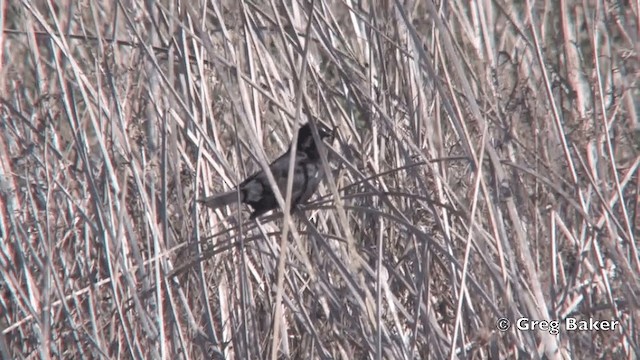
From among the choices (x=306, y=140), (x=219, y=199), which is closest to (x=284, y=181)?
(x=306, y=140)

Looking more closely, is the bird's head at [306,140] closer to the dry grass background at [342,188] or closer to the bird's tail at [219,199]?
the dry grass background at [342,188]

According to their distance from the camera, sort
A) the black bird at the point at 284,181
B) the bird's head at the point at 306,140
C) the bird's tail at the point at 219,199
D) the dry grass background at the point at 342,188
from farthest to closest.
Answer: the bird's head at the point at 306,140, the black bird at the point at 284,181, the bird's tail at the point at 219,199, the dry grass background at the point at 342,188

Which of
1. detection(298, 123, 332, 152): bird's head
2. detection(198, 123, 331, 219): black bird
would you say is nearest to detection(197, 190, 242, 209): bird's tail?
detection(198, 123, 331, 219): black bird

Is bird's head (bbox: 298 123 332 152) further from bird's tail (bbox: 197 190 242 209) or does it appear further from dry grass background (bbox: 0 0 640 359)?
bird's tail (bbox: 197 190 242 209)

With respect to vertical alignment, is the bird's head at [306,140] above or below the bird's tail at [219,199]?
above

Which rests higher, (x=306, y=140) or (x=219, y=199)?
(x=306, y=140)

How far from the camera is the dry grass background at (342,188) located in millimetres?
2309

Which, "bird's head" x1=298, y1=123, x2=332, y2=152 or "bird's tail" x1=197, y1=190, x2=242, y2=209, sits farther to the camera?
"bird's head" x1=298, y1=123, x2=332, y2=152

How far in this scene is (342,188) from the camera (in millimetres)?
2611

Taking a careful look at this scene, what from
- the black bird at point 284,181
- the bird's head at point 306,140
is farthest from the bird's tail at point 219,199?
the bird's head at point 306,140

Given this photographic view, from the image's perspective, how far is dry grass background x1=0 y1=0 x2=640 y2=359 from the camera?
2.31 meters

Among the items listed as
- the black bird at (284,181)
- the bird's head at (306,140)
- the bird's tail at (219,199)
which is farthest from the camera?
the bird's head at (306,140)

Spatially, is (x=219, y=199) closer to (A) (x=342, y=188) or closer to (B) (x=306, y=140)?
(A) (x=342, y=188)

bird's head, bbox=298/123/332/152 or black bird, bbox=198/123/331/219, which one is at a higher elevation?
bird's head, bbox=298/123/332/152
